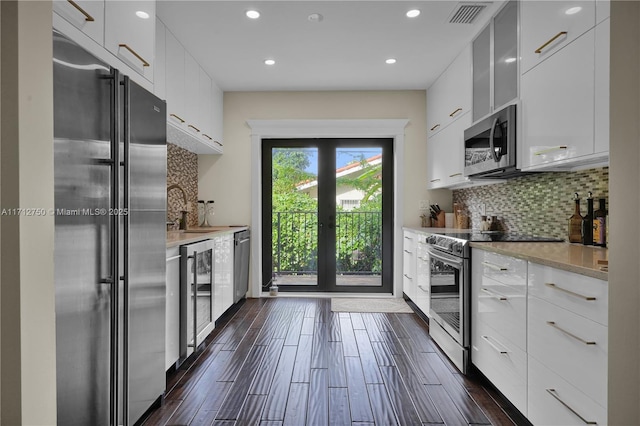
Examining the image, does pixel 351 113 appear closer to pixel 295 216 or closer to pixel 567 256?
pixel 295 216

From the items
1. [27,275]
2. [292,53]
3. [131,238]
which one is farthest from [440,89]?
[27,275]

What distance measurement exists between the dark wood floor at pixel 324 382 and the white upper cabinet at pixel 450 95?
2.09 m

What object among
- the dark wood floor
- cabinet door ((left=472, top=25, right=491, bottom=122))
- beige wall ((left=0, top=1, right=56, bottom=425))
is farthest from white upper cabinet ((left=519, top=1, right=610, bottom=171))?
beige wall ((left=0, top=1, right=56, bottom=425))

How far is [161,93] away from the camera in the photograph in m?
2.89

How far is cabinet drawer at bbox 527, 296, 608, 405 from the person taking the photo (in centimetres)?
135

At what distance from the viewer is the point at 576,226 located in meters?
2.36

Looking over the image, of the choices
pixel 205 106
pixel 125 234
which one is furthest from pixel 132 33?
pixel 205 106

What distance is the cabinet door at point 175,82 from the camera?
9.97 feet

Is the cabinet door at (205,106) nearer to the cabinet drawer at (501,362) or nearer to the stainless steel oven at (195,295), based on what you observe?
the stainless steel oven at (195,295)

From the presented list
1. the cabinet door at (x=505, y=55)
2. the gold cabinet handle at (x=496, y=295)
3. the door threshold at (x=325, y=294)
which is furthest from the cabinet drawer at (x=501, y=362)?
→ the door threshold at (x=325, y=294)

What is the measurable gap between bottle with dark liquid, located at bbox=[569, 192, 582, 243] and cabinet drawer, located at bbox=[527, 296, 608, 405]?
2.80 ft

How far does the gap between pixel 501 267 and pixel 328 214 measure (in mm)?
2877

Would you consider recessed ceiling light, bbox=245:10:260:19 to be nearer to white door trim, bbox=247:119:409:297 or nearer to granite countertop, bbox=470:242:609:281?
white door trim, bbox=247:119:409:297

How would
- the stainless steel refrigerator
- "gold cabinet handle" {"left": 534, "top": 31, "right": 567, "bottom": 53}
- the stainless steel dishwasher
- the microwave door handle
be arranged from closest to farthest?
1. the stainless steel refrigerator
2. "gold cabinet handle" {"left": 534, "top": 31, "right": 567, "bottom": 53}
3. the microwave door handle
4. the stainless steel dishwasher
